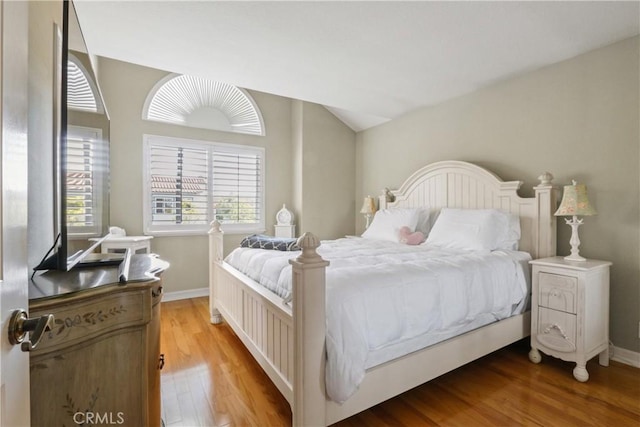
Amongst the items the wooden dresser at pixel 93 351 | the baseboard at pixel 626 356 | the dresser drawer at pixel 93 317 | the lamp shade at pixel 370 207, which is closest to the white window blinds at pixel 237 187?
the lamp shade at pixel 370 207

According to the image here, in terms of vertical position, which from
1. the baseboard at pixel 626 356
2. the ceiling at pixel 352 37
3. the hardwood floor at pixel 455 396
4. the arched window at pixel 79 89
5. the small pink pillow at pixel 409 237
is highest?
the ceiling at pixel 352 37

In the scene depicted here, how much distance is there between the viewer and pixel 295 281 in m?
1.33

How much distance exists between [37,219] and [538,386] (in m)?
2.90

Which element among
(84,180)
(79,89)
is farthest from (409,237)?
(79,89)

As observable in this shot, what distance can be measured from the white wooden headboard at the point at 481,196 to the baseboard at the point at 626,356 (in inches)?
31.3

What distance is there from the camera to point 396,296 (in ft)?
5.17

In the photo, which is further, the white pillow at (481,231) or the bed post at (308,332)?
the white pillow at (481,231)

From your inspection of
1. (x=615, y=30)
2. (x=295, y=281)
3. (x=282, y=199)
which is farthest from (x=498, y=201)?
(x=282, y=199)

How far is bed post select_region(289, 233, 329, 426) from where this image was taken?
51.0 inches

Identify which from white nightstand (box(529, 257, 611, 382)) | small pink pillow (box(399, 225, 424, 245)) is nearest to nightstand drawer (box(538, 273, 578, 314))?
white nightstand (box(529, 257, 611, 382))

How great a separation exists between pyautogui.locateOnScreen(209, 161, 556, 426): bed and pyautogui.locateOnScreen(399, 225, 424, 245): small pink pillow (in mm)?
479

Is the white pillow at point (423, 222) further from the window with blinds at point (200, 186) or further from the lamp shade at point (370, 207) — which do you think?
the window with blinds at point (200, 186)

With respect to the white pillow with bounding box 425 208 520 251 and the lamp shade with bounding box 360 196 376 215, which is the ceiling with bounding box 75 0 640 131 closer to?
the white pillow with bounding box 425 208 520 251

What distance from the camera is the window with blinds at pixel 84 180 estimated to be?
116cm
